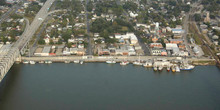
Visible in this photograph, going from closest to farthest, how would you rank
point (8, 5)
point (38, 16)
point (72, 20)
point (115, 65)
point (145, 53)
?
point (115, 65)
point (145, 53)
point (72, 20)
point (38, 16)
point (8, 5)

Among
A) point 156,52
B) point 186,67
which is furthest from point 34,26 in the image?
point 186,67

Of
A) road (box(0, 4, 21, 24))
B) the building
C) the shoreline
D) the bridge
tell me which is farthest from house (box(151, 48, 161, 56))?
road (box(0, 4, 21, 24))

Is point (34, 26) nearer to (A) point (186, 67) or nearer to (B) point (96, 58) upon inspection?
(B) point (96, 58)

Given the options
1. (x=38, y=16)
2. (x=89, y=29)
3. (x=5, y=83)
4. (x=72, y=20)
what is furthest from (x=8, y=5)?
(x=5, y=83)

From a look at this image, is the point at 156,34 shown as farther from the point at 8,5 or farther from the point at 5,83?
the point at 8,5

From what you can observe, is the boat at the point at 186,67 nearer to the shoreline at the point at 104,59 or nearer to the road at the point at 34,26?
the shoreline at the point at 104,59

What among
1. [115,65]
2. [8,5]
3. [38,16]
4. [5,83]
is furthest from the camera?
[8,5]

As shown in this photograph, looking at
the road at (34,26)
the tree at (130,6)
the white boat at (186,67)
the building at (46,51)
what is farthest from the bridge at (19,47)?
the white boat at (186,67)

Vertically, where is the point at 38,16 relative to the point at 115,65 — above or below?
above
